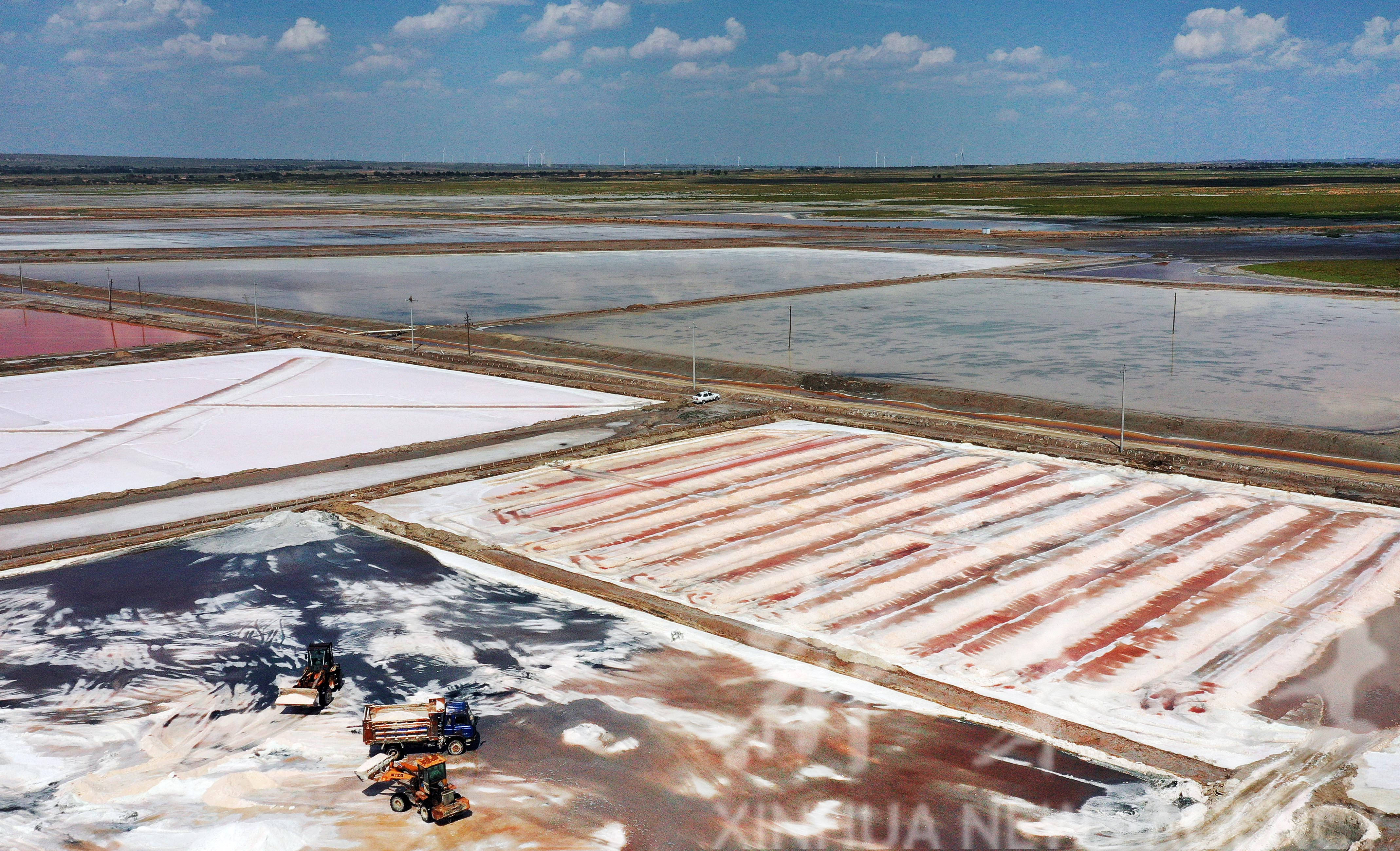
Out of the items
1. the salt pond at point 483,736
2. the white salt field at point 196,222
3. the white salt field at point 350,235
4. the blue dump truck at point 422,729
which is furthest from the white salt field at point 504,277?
the blue dump truck at point 422,729

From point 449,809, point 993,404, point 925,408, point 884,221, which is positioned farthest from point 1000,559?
point 884,221

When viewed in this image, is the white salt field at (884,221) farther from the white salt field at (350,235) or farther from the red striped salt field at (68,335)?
the red striped salt field at (68,335)

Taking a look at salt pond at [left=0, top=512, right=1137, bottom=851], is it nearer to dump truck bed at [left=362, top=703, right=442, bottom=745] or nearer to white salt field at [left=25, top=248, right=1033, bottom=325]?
dump truck bed at [left=362, top=703, right=442, bottom=745]

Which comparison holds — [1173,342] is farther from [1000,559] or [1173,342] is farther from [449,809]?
[449,809]

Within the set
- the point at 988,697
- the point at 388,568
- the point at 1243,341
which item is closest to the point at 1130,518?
the point at 988,697

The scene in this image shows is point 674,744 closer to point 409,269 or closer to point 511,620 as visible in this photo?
point 511,620
